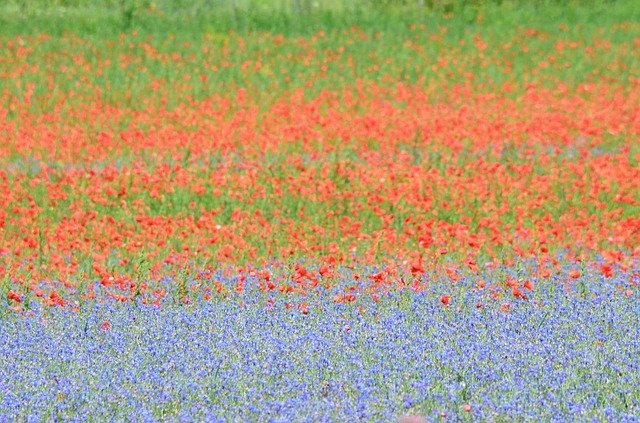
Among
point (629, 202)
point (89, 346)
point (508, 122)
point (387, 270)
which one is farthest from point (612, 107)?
point (89, 346)

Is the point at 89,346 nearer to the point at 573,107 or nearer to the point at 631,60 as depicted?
the point at 573,107

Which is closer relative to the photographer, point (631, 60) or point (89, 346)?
point (89, 346)

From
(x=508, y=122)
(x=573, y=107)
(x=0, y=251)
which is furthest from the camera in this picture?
(x=573, y=107)

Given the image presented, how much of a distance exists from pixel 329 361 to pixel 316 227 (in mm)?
3047

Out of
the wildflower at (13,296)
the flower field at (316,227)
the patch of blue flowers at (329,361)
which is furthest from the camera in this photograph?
the wildflower at (13,296)

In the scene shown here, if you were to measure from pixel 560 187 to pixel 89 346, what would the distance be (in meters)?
6.27

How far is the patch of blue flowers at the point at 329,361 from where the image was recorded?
5.26 meters

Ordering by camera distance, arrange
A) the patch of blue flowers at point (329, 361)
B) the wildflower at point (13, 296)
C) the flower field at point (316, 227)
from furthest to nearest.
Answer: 1. the wildflower at point (13, 296)
2. the flower field at point (316, 227)
3. the patch of blue flowers at point (329, 361)

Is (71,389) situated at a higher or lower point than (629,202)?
higher

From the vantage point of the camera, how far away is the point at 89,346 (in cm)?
620

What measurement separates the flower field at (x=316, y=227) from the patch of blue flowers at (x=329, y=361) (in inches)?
0.7

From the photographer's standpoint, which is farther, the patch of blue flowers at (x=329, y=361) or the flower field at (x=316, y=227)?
the flower field at (x=316, y=227)

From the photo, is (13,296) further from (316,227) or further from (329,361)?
(316,227)

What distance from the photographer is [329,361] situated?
582 cm
